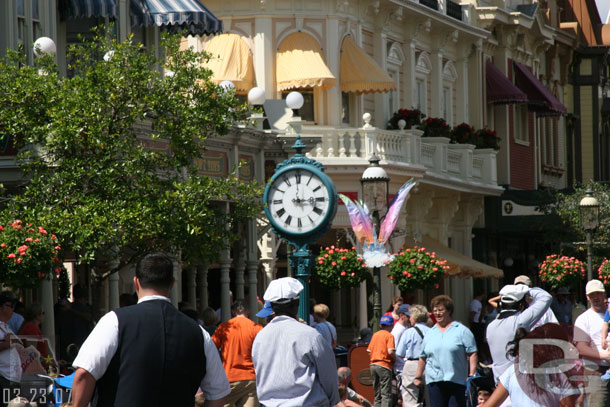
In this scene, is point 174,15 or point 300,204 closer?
point 300,204

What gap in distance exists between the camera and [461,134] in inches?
1501

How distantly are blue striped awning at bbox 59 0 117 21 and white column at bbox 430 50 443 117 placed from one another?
59.3 feet

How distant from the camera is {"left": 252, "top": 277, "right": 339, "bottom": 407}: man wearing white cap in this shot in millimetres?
9281

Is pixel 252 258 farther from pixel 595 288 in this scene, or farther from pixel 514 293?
pixel 514 293

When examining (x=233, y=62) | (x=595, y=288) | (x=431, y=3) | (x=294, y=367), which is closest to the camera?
(x=294, y=367)

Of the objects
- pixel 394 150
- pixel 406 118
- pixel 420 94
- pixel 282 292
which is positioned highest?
pixel 420 94

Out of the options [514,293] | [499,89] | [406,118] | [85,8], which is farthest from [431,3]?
[514,293]

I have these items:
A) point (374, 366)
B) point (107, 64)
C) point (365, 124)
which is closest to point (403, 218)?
point (365, 124)

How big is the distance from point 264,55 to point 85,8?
11265mm

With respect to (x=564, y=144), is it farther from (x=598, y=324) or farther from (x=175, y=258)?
(x=598, y=324)

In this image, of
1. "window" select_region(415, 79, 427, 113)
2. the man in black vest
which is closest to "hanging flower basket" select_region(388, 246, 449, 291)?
"window" select_region(415, 79, 427, 113)

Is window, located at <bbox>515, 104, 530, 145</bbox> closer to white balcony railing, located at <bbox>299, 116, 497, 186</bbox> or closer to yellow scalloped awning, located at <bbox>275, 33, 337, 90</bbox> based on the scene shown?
Result: white balcony railing, located at <bbox>299, 116, 497, 186</bbox>

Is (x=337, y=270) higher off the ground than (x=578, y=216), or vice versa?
(x=578, y=216)

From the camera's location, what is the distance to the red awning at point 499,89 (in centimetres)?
4200
